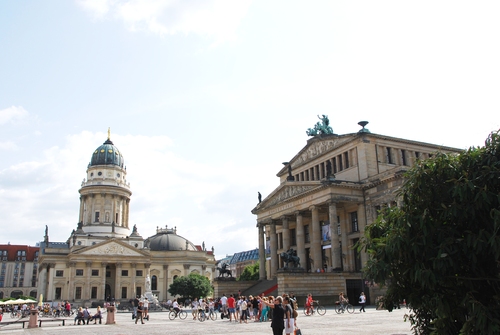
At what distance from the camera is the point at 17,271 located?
157 m

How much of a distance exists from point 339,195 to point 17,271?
14009cm

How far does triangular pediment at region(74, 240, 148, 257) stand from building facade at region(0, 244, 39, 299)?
6636cm

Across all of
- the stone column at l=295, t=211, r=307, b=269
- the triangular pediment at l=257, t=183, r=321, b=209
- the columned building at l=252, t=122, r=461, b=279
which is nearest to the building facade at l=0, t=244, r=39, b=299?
the triangular pediment at l=257, t=183, r=321, b=209

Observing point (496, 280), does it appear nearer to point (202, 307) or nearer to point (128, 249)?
point (202, 307)

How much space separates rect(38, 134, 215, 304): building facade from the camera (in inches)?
4026

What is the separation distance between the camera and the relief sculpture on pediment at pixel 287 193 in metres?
57.0

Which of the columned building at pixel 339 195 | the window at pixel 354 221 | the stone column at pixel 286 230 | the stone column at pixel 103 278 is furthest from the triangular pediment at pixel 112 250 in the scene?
the window at pixel 354 221

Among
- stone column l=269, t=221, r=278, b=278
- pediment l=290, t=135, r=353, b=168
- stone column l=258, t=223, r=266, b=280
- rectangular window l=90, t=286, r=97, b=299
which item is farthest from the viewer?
rectangular window l=90, t=286, r=97, b=299

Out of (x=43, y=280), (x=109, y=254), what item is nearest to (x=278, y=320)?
(x=109, y=254)

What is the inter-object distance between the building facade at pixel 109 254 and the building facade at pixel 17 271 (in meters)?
42.9

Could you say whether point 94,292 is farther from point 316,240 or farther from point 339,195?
point 339,195

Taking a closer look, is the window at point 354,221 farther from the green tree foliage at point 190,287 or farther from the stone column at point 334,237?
the green tree foliage at point 190,287

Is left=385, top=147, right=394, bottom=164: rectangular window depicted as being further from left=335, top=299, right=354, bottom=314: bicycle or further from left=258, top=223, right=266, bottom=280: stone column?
left=335, top=299, right=354, bottom=314: bicycle

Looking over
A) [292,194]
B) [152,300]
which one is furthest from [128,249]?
[292,194]
